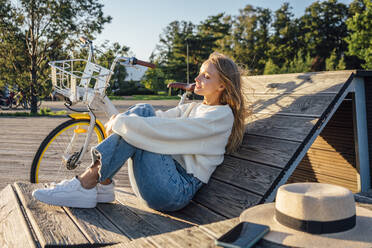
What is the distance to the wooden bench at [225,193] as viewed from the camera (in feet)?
6.16

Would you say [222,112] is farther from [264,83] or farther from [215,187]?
[264,83]

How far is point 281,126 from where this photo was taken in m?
2.43

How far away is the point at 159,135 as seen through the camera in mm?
2043

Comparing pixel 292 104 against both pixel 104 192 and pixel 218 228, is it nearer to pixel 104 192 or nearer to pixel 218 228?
pixel 104 192

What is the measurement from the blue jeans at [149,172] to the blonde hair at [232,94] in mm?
445

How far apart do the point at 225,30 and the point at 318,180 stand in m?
46.9

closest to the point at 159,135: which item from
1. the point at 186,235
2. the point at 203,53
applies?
the point at 186,235

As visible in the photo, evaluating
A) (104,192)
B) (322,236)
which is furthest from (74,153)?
(322,236)

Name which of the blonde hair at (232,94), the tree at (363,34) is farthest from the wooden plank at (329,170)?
the tree at (363,34)

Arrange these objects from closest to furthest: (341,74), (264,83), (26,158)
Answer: (341,74) < (264,83) < (26,158)

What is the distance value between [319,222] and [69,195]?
1.63 metres

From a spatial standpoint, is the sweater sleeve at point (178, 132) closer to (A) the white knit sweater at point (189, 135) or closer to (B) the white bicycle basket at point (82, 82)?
(A) the white knit sweater at point (189, 135)

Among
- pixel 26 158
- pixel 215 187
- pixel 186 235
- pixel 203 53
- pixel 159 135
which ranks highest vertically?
pixel 203 53

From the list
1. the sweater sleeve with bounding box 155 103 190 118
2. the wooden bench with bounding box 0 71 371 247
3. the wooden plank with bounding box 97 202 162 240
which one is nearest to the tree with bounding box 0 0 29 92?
the wooden bench with bounding box 0 71 371 247
